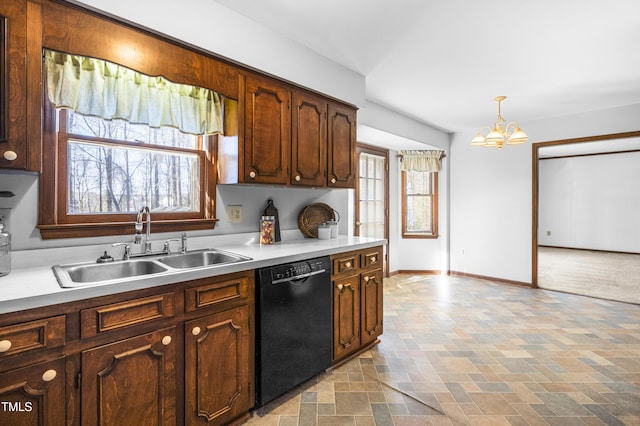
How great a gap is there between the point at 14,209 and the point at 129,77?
91 cm

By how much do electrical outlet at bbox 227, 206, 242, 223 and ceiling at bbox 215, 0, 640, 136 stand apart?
1343 millimetres

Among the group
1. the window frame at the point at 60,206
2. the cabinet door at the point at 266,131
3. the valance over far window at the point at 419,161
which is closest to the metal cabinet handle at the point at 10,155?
the window frame at the point at 60,206

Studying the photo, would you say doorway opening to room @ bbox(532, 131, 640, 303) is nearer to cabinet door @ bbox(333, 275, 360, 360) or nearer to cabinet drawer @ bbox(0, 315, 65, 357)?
cabinet door @ bbox(333, 275, 360, 360)

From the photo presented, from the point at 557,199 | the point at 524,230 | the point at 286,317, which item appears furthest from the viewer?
the point at 557,199

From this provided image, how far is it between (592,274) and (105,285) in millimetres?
7099

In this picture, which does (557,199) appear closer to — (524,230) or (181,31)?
(524,230)

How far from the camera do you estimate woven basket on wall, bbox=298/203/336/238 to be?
297 cm

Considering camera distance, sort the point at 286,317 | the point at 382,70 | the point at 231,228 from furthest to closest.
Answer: the point at 382,70, the point at 231,228, the point at 286,317

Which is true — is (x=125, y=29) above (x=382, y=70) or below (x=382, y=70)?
below

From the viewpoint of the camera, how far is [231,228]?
252cm

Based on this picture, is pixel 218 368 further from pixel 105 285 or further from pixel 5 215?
pixel 5 215

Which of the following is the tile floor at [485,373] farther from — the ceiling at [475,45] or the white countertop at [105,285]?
the ceiling at [475,45]

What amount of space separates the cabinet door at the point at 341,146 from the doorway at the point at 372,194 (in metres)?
1.69

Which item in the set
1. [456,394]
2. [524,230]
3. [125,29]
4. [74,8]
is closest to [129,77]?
[125,29]
